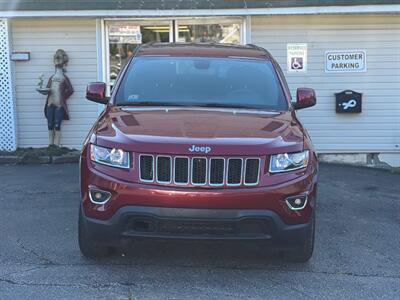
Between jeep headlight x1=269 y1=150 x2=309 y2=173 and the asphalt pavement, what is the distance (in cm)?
64

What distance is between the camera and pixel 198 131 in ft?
14.7

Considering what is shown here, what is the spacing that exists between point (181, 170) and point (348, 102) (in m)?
6.92

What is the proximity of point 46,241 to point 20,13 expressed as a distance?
19.2 ft

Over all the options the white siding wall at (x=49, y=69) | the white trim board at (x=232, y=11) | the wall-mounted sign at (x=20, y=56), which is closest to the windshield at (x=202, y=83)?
the white trim board at (x=232, y=11)

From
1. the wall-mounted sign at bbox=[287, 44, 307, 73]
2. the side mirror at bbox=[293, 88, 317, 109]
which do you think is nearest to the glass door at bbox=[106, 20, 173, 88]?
the wall-mounted sign at bbox=[287, 44, 307, 73]

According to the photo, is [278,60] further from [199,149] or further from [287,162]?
[199,149]

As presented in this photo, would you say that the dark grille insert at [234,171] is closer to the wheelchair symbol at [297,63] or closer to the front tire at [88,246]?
the front tire at [88,246]

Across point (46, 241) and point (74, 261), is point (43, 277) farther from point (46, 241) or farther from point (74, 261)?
point (46, 241)

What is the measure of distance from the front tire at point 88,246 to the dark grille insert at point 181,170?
857 mm

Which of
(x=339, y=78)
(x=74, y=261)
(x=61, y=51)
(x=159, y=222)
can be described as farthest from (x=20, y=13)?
(x=159, y=222)

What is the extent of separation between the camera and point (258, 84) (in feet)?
18.4

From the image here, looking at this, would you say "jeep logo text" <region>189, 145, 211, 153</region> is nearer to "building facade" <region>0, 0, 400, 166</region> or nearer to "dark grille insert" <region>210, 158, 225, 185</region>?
"dark grille insert" <region>210, 158, 225, 185</region>

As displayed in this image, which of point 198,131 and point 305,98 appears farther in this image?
point 305,98

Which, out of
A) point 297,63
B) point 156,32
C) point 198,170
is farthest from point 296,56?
point 198,170
